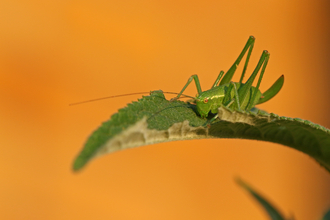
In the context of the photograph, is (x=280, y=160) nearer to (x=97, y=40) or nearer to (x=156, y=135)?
(x=97, y=40)

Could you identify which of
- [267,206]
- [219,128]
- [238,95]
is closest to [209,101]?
[238,95]

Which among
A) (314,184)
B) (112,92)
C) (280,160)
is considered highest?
(112,92)

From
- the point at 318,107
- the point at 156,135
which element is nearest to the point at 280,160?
the point at 318,107

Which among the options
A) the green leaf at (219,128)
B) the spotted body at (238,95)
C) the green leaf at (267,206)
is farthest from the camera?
the spotted body at (238,95)

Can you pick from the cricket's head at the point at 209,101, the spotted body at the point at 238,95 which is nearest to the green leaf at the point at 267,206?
the cricket's head at the point at 209,101

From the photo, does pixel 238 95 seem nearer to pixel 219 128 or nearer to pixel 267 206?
pixel 219 128

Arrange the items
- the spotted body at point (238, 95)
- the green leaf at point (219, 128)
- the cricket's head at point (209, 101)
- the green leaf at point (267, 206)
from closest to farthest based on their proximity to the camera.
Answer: the green leaf at point (267, 206), the green leaf at point (219, 128), the cricket's head at point (209, 101), the spotted body at point (238, 95)

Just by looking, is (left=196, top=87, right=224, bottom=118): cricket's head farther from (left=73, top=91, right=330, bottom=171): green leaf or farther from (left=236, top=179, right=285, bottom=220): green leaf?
(left=236, top=179, right=285, bottom=220): green leaf

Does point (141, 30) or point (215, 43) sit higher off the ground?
point (141, 30)

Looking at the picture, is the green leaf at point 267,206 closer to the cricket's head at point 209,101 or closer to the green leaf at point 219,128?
the green leaf at point 219,128
